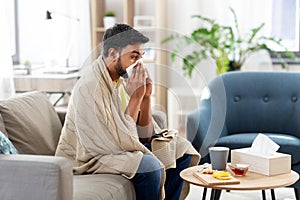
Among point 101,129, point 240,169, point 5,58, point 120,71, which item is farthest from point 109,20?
point 240,169

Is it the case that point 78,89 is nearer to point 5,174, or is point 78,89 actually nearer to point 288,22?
point 5,174

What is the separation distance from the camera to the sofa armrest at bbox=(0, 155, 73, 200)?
237 centimetres

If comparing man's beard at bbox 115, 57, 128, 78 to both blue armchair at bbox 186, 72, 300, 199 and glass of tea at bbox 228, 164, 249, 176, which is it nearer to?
glass of tea at bbox 228, 164, 249, 176

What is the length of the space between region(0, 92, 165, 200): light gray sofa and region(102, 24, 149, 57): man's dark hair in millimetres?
550

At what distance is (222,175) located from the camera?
2.82 metres

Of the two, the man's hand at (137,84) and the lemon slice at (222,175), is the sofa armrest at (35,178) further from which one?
the lemon slice at (222,175)

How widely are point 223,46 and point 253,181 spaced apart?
2639 mm

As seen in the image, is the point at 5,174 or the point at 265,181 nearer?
the point at 5,174

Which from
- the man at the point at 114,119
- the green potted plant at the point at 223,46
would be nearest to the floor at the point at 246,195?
the man at the point at 114,119

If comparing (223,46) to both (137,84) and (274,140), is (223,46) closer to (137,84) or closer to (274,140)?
(274,140)

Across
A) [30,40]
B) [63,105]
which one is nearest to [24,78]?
[63,105]

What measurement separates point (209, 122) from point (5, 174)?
1778 mm

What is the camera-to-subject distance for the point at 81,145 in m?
2.91

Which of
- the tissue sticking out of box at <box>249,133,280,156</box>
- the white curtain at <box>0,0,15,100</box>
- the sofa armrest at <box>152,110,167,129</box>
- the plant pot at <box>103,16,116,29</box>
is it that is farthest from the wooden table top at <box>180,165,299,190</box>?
the plant pot at <box>103,16,116,29</box>
